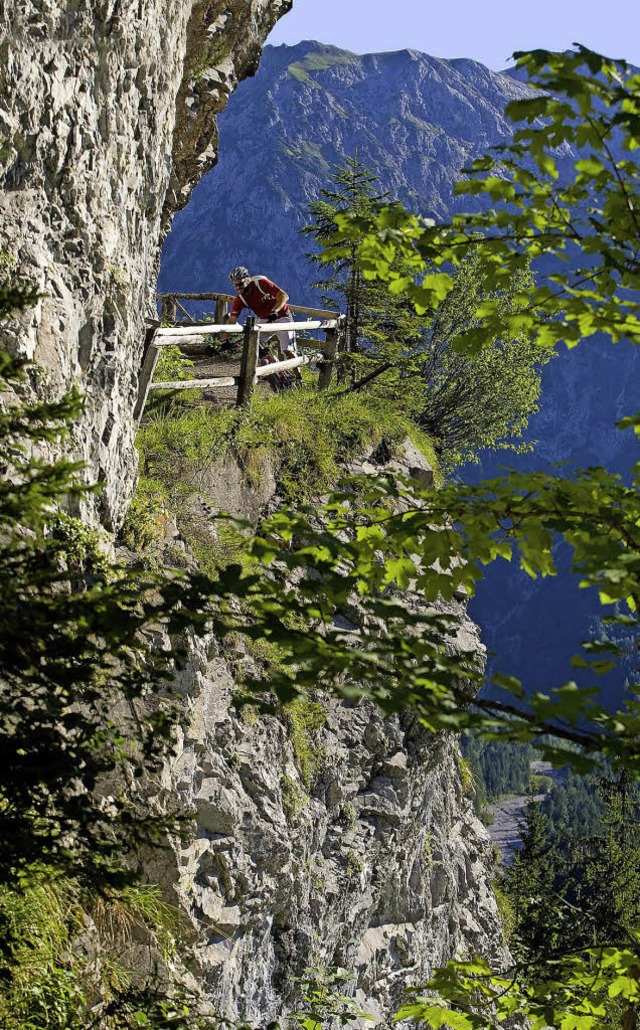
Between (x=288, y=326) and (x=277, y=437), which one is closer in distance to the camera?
(x=277, y=437)

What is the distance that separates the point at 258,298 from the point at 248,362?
340 centimetres

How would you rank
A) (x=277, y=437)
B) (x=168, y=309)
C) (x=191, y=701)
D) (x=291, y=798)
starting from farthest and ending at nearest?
1. (x=168, y=309)
2. (x=277, y=437)
3. (x=291, y=798)
4. (x=191, y=701)

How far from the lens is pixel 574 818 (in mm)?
152750

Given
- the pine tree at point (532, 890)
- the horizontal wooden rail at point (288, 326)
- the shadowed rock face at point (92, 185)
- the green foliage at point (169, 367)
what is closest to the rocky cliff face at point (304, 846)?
the green foliage at point (169, 367)

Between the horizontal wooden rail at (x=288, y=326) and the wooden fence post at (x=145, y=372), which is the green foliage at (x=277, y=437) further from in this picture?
the horizontal wooden rail at (x=288, y=326)

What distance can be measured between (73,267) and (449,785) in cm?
1121

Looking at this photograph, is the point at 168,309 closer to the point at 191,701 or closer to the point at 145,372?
the point at 145,372

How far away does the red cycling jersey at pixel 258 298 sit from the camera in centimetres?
1515

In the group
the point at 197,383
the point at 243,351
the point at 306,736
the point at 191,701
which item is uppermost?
the point at 243,351

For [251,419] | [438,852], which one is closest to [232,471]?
[251,419]

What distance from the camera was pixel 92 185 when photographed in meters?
7.43

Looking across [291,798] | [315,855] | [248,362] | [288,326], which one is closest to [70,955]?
[291,798]

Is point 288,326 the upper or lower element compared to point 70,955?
upper

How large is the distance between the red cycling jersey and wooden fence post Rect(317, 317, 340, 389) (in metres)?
0.95
